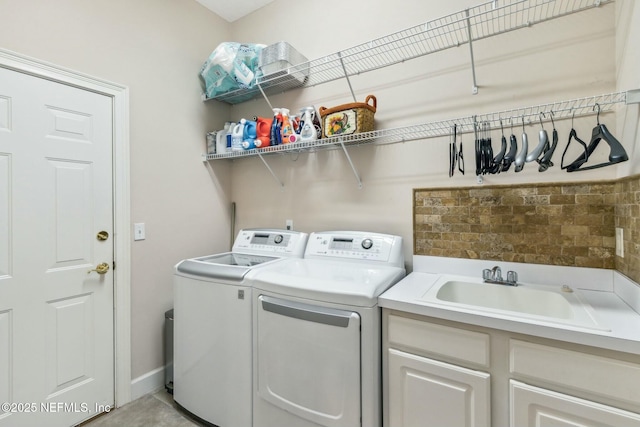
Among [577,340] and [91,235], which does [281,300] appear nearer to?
[577,340]

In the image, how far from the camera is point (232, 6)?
246 cm

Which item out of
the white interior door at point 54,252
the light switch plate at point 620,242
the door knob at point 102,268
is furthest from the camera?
the door knob at point 102,268

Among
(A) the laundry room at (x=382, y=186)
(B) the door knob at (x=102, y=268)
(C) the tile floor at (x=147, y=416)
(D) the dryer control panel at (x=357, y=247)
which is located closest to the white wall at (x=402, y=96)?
(A) the laundry room at (x=382, y=186)

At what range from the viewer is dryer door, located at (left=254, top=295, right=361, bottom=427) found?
1.25m

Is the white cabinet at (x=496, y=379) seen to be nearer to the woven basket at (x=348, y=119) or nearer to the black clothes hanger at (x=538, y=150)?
the black clothes hanger at (x=538, y=150)

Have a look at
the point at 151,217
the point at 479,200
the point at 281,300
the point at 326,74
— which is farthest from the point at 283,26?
the point at 281,300

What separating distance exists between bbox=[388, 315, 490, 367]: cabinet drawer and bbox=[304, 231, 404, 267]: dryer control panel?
0.50 metres

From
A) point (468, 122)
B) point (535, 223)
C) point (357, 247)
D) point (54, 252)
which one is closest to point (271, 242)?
point (357, 247)

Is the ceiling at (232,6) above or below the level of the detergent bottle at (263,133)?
above

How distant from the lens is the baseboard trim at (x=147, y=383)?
1969 millimetres

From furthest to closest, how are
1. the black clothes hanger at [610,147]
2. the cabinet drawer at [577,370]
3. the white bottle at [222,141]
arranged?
1. the white bottle at [222,141]
2. the black clothes hanger at [610,147]
3. the cabinet drawer at [577,370]

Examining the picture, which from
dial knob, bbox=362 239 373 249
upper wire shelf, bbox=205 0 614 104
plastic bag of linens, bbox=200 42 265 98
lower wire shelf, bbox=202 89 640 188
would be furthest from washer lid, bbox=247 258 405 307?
plastic bag of linens, bbox=200 42 265 98

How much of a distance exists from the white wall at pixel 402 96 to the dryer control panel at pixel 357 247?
0.16 m

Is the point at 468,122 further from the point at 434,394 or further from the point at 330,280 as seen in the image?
the point at 434,394
